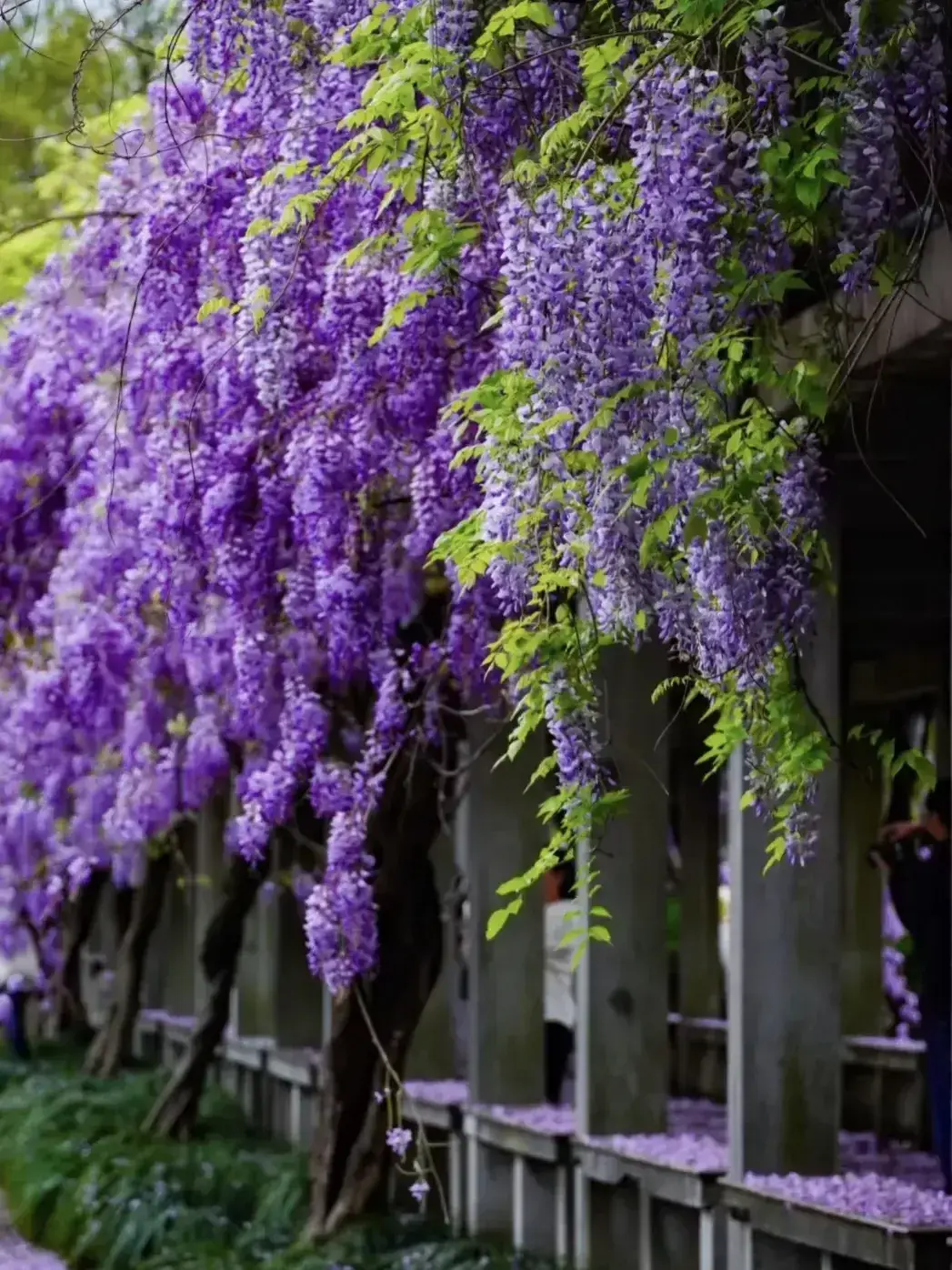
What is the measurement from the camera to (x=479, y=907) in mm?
11617

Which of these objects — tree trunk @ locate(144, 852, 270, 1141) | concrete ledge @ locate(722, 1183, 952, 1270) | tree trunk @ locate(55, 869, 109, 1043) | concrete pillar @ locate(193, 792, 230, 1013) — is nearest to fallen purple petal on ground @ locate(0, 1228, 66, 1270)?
tree trunk @ locate(144, 852, 270, 1141)

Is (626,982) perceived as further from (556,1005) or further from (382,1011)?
(556,1005)

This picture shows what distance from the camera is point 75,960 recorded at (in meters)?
22.3

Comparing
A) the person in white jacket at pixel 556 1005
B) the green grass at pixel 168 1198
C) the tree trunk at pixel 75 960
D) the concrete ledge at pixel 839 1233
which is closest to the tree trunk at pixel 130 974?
the green grass at pixel 168 1198

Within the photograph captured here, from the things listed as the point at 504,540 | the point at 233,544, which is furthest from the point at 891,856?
the point at 504,540

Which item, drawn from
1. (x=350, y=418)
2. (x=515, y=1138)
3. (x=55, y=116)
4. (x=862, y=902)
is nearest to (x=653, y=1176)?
(x=515, y=1138)

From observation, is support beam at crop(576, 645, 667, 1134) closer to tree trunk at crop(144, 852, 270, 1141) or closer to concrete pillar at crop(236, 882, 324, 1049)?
tree trunk at crop(144, 852, 270, 1141)

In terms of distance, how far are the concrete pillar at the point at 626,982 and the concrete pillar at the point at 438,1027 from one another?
9.21 ft

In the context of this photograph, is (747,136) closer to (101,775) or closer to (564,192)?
(564,192)

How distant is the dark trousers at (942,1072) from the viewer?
1048 centimetres

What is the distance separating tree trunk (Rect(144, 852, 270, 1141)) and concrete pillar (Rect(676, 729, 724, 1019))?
168 inches

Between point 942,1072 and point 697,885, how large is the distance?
740 cm

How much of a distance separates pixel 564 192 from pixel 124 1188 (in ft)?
25.1

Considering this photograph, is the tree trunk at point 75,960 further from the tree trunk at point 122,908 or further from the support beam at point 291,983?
the support beam at point 291,983
